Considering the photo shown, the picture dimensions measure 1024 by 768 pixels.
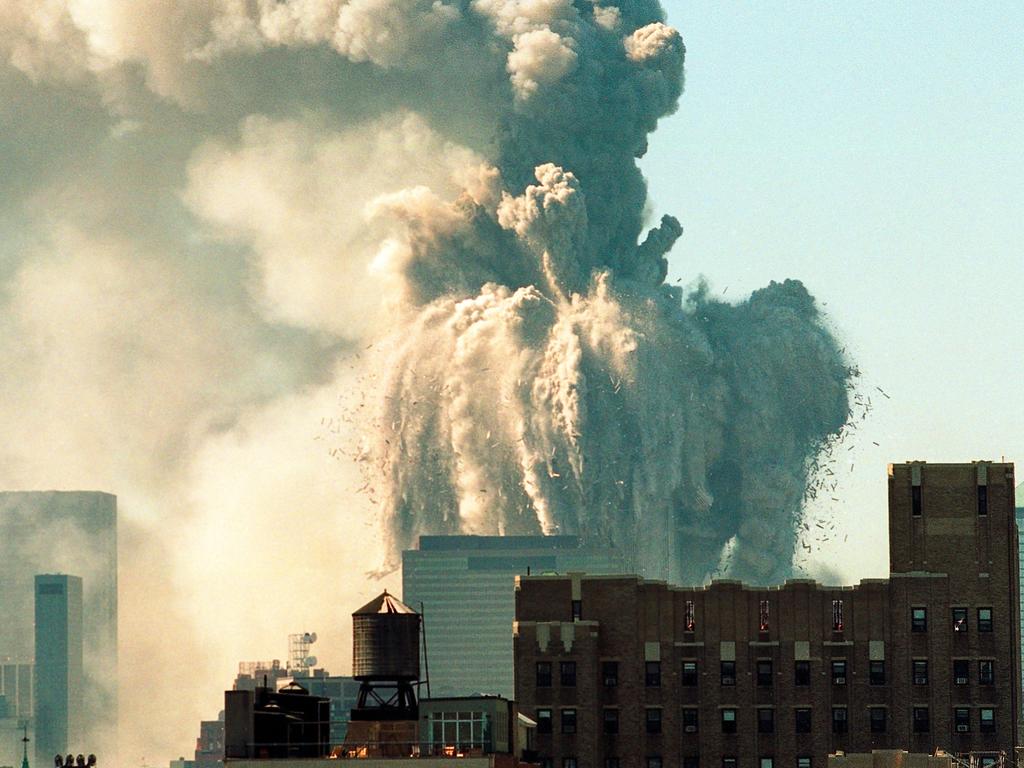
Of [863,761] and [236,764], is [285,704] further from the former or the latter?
[863,761]

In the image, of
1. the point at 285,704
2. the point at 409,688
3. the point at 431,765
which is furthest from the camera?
the point at 409,688

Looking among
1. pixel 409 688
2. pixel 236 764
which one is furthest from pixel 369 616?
pixel 236 764

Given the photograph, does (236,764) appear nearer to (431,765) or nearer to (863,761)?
(431,765)

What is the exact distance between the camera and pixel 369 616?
178 m

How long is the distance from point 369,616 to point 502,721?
37.3 ft

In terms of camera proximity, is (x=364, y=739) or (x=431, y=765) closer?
(x=431, y=765)

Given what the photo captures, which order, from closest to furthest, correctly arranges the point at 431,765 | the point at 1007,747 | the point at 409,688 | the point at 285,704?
the point at 431,765 < the point at 285,704 < the point at 409,688 < the point at 1007,747

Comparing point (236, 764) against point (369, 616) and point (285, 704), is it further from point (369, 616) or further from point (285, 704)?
point (369, 616)

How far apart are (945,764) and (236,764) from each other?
27348 millimetres

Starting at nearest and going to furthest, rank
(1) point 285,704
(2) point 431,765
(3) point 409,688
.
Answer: (2) point 431,765
(1) point 285,704
(3) point 409,688

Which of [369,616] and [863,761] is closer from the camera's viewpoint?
[863,761]

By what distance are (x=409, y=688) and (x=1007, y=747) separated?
3702 cm

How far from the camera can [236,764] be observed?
495 feet

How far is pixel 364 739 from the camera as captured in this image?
16638 cm
